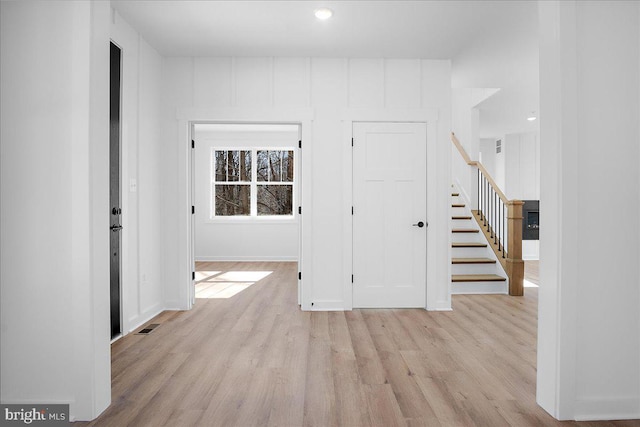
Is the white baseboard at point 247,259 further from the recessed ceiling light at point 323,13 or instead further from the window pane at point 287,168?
the recessed ceiling light at point 323,13

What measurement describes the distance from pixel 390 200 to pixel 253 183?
4287 mm

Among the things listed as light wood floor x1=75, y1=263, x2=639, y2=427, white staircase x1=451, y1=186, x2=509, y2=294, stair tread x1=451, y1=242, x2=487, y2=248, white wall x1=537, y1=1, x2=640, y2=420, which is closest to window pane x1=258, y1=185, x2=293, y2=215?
white staircase x1=451, y1=186, x2=509, y2=294

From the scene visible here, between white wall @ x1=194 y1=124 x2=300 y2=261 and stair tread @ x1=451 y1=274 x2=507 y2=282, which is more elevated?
white wall @ x1=194 y1=124 x2=300 y2=261

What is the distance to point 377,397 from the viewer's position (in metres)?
2.12

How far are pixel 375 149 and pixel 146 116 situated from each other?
2.35 m

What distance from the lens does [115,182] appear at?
10.1 ft

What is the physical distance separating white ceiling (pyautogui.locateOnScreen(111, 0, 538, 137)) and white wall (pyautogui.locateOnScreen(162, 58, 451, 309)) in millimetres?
161

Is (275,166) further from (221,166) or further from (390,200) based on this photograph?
(390,200)

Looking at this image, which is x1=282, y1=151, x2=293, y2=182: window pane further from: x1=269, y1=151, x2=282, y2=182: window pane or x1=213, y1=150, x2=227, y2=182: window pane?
x1=213, y1=150, x2=227, y2=182: window pane

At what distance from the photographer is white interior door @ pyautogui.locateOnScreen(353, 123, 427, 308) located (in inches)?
156

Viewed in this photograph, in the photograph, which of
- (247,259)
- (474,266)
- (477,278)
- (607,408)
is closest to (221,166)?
(247,259)

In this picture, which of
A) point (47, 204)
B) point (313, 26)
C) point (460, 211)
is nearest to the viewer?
point (47, 204)

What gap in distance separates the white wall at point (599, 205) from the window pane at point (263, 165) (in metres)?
6.20

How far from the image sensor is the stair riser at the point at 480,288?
472cm
